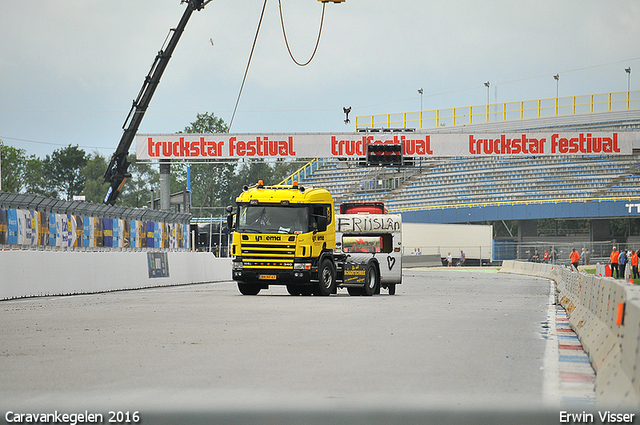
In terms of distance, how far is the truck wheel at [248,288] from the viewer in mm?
22266

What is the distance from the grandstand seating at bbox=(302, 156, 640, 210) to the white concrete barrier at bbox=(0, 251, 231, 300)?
116ft

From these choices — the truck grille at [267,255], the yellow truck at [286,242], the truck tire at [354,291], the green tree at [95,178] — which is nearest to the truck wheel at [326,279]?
the yellow truck at [286,242]

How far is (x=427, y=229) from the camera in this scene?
61.9 m

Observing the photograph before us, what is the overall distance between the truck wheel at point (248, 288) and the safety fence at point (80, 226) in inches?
211

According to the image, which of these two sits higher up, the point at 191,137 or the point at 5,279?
the point at 191,137

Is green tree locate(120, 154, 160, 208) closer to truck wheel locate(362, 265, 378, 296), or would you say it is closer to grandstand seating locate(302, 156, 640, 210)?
grandstand seating locate(302, 156, 640, 210)

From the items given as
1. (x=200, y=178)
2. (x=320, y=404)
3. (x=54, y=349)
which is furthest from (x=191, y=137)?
(x=200, y=178)

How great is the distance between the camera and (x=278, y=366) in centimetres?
796

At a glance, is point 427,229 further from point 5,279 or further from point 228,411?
point 228,411

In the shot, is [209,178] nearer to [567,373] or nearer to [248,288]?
[248,288]

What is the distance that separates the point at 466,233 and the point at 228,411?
5737 centimetres

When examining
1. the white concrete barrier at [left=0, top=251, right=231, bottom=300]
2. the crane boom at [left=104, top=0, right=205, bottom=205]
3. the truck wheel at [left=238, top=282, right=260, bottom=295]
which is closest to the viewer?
the white concrete barrier at [left=0, top=251, right=231, bottom=300]

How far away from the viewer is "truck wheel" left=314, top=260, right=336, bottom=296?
71.7ft

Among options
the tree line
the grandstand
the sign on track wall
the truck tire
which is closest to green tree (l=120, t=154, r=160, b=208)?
the tree line
